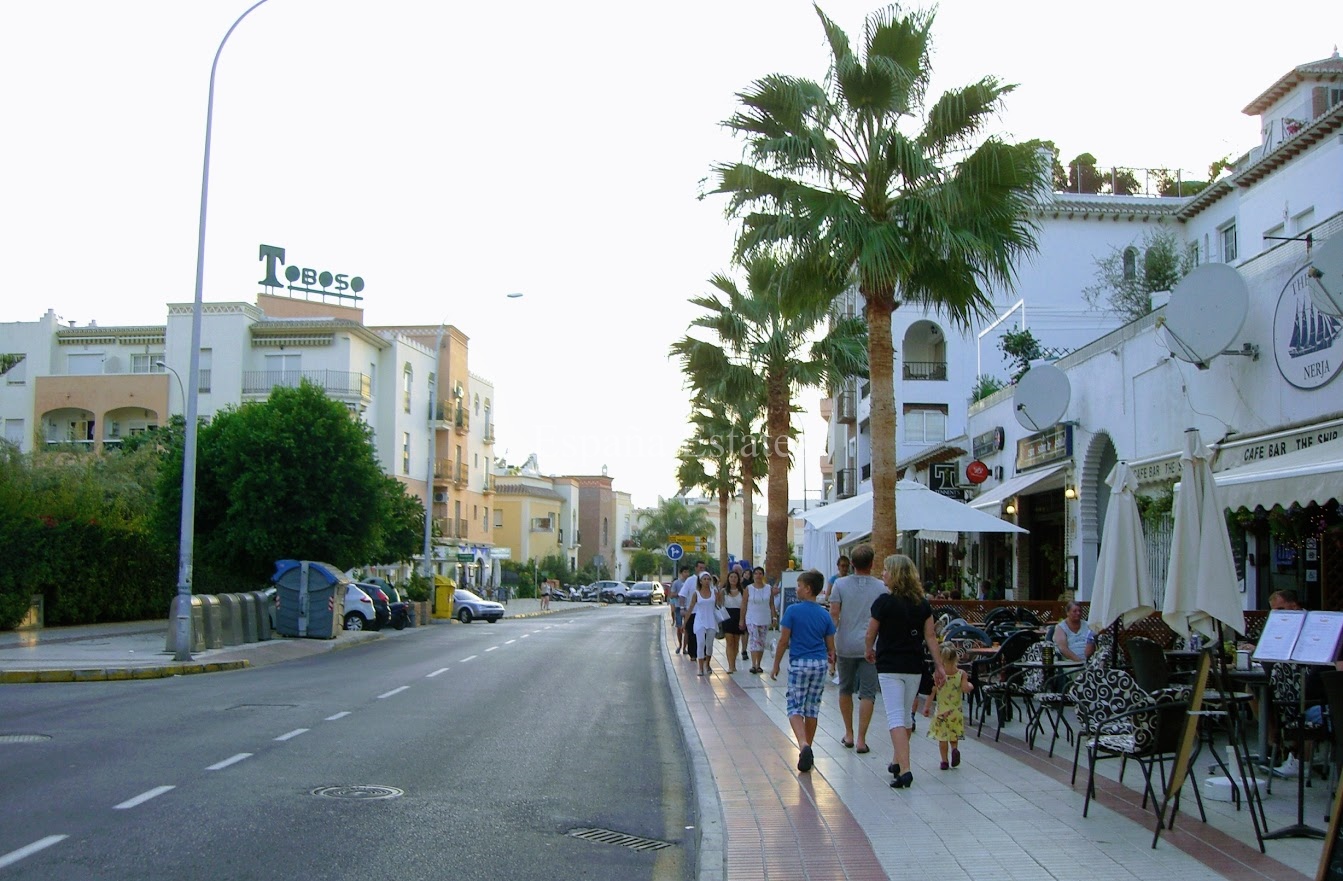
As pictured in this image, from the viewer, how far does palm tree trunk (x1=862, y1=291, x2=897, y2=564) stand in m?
17.3

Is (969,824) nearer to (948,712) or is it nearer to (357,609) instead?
(948,712)

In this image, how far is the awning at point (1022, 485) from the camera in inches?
930

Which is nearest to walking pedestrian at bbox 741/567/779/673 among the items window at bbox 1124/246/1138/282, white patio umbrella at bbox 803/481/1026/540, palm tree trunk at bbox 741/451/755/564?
white patio umbrella at bbox 803/481/1026/540

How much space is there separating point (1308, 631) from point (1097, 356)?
42.8ft

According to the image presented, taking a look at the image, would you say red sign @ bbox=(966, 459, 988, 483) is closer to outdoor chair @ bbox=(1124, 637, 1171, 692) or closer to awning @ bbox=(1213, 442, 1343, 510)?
awning @ bbox=(1213, 442, 1343, 510)

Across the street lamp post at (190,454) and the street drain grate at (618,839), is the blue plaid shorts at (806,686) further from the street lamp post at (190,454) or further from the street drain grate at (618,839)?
the street lamp post at (190,454)

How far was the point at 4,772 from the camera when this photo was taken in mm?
9891

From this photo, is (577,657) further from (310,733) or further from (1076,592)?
(310,733)

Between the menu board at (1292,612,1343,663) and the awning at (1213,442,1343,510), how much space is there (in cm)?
181

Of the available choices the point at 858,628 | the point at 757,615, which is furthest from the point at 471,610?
the point at 858,628

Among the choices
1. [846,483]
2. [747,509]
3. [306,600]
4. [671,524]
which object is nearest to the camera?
[306,600]

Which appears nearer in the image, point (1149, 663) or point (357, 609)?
point (1149, 663)

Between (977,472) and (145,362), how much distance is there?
47.3 meters

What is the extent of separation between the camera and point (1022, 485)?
949 inches
